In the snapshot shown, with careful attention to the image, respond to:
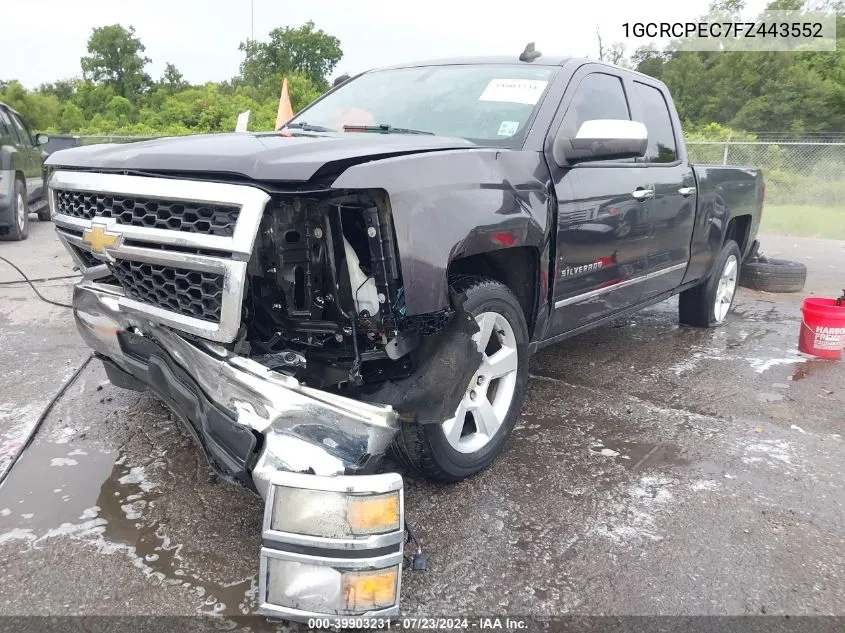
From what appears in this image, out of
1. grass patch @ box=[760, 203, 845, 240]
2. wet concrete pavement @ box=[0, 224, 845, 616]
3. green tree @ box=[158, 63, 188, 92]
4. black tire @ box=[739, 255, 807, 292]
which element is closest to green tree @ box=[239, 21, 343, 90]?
green tree @ box=[158, 63, 188, 92]

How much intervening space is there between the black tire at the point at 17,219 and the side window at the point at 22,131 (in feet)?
3.74

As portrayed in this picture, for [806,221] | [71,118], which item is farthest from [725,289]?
[71,118]

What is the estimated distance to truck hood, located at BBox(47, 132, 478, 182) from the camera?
2160 millimetres

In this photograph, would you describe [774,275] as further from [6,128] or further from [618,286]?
[6,128]

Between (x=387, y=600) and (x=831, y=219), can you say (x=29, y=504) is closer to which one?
(x=387, y=600)

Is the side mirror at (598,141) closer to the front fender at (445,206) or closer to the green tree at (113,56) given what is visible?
the front fender at (445,206)

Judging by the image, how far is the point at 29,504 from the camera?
273cm

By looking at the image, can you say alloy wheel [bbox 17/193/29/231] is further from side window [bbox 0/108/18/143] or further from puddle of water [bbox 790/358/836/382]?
puddle of water [bbox 790/358/836/382]

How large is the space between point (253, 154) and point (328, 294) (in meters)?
0.53

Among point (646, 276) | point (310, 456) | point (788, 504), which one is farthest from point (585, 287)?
point (310, 456)

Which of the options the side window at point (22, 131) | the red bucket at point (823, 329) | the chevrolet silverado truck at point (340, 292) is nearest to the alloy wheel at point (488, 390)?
the chevrolet silverado truck at point (340, 292)

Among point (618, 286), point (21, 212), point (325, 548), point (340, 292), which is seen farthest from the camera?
point (21, 212)

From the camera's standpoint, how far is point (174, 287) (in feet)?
7.90

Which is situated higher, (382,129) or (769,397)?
(382,129)
